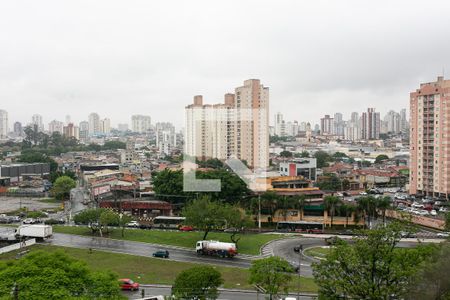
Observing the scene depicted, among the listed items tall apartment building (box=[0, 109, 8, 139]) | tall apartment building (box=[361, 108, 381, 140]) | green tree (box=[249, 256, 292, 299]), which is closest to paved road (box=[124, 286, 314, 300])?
green tree (box=[249, 256, 292, 299])

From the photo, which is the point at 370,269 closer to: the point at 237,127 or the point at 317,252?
the point at 317,252

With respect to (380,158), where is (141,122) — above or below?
above

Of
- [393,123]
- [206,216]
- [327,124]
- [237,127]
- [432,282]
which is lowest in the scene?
[206,216]

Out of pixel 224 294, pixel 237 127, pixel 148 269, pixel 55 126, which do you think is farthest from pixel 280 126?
pixel 224 294

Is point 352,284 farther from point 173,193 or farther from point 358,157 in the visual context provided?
Result: point 358,157

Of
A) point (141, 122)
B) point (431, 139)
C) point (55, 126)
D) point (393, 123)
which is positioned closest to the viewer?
point (431, 139)

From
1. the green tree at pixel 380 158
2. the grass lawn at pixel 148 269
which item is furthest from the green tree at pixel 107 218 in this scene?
the green tree at pixel 380 158

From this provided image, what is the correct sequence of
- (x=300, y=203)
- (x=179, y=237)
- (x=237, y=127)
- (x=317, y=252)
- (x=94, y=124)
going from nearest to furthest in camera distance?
(x=317, y=252) → (x=179, y=237) → (x=300, y=203) → (x=237, y=127) → (x=94, y=124)
